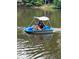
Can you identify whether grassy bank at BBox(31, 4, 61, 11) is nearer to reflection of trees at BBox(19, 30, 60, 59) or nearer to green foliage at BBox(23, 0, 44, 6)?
green foliage at BBox(23, 0, 44, 6)

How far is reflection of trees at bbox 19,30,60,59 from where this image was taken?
163 inches

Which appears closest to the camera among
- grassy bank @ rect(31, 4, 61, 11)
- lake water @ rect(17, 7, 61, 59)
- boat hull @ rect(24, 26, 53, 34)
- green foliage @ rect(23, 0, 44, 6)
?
lake water @ rect(17, 7, 61, 59)

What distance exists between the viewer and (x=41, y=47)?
4.69m

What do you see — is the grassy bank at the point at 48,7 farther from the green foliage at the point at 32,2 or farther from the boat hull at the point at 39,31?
the boat hull at the point at 39,31

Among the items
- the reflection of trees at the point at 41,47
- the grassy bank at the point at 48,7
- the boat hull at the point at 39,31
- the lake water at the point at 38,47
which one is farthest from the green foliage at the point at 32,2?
the reflection of trees at the point at 41,47

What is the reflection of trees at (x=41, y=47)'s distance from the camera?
4148 millimetres

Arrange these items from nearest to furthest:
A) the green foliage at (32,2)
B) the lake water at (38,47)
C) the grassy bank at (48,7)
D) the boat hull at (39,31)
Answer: the lake water at (38,47)
the boat hull at (39,31)
the grassy bank at (48,7)
the green foliage at (32,2)

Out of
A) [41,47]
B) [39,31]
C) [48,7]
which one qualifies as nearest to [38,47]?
[41,47]

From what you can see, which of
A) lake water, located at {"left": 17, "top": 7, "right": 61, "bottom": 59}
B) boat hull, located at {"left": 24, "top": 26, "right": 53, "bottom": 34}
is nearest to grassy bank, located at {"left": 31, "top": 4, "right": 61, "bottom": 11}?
boat hull, located at {"left": 24, "top": 26, "right": 53, "bottom": 34}

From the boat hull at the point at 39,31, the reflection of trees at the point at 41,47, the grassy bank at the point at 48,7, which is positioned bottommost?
the grassy bank at the point at 48,7

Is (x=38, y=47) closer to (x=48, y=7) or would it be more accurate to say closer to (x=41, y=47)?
(x=41, y=47)
